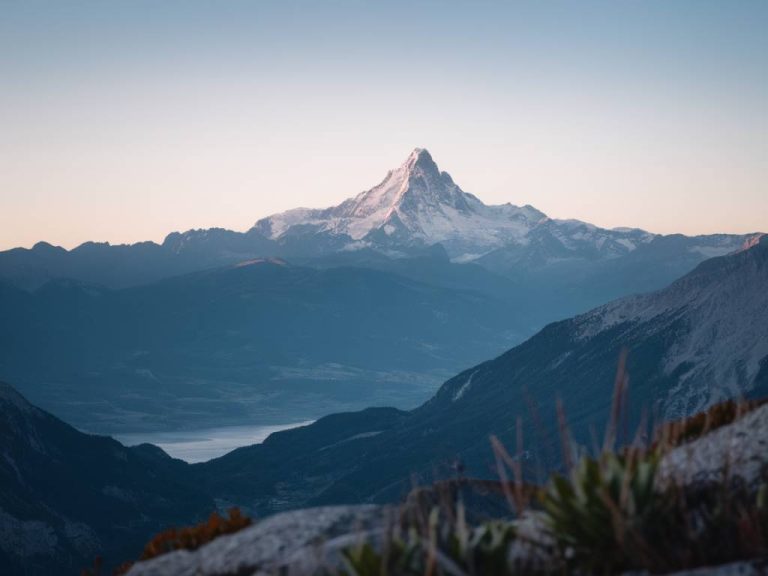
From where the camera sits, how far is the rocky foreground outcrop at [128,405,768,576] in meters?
13.0

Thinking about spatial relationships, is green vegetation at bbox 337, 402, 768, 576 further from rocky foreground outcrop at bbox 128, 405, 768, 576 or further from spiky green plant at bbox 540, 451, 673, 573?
rocky foreground outcrop at bbox 128, 405, 768, 576

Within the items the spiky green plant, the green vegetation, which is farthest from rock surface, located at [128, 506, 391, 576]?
the spiky green plant

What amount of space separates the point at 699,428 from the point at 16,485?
552ft

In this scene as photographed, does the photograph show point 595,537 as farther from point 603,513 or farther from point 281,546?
point 281,546

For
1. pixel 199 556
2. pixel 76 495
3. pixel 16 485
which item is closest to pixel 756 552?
pixel 199 556

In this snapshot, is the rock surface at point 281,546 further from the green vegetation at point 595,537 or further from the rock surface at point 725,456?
the rock surface at point 725,456

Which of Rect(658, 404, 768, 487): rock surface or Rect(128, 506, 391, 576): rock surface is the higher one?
Rect(658, 404, 768, 487): rock surface

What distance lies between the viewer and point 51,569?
464 feet

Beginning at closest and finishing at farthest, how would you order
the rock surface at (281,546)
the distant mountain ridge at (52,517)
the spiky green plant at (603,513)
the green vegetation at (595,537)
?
the green vegetation at (595,537) → the spiky green plant at (603,513) → the rock surface at (281,546) → the distant mountain ridge at (52,517)

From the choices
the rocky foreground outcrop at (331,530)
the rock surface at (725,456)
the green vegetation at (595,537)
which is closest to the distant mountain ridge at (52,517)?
the rocky foreground outcrop at (331,530)

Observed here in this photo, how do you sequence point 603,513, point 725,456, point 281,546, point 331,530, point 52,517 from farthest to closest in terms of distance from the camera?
point 52,517, point 725,456, point 331,530, point 281,546, point 603,513

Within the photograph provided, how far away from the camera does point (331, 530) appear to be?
46.2 feet

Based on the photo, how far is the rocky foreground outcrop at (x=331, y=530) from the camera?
512 inches

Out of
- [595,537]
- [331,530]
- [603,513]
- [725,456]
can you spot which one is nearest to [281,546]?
[331,530]
